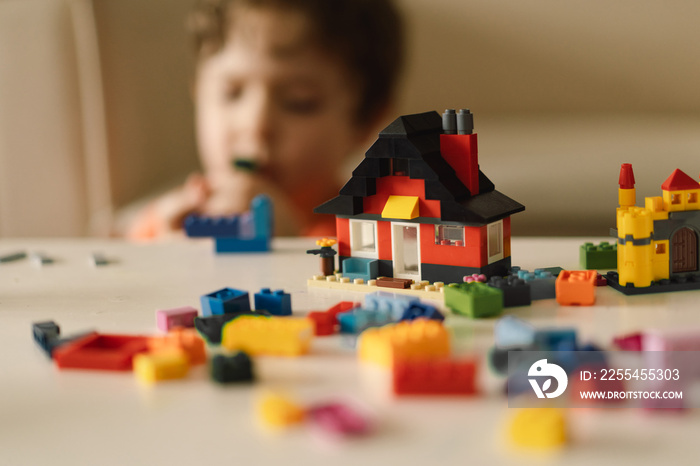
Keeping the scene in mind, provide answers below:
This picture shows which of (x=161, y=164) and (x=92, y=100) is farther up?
(x=92, y=100)

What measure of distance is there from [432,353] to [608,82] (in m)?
1.51

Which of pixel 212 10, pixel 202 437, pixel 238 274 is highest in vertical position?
pixel 212 10

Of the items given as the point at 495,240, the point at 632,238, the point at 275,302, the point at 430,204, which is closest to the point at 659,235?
the point at 632,238

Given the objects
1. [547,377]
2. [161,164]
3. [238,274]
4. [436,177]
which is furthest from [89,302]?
[161,164]

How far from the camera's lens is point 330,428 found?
962 mm

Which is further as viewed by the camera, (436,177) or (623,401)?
(436,177)

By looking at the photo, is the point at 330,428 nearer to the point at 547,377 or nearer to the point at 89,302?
the point at 547,377

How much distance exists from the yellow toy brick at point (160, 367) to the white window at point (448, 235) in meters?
0.56

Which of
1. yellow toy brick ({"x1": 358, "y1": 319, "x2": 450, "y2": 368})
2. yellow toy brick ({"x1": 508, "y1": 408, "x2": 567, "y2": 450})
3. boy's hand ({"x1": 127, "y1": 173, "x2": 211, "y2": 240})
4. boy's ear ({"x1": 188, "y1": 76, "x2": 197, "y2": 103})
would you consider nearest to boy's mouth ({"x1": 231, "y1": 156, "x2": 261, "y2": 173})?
boy's hand ({"x1": 127, "y1": 173, "x2": 211, "y2": 240})

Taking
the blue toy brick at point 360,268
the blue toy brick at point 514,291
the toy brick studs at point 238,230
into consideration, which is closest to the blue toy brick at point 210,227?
the toy brick studs at point 238,230

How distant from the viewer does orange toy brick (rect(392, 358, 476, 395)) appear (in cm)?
107

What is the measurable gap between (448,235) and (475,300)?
0.66 feet

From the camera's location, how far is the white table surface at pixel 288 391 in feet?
3.03

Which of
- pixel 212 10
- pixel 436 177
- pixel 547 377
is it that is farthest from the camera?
pixel 212 10
